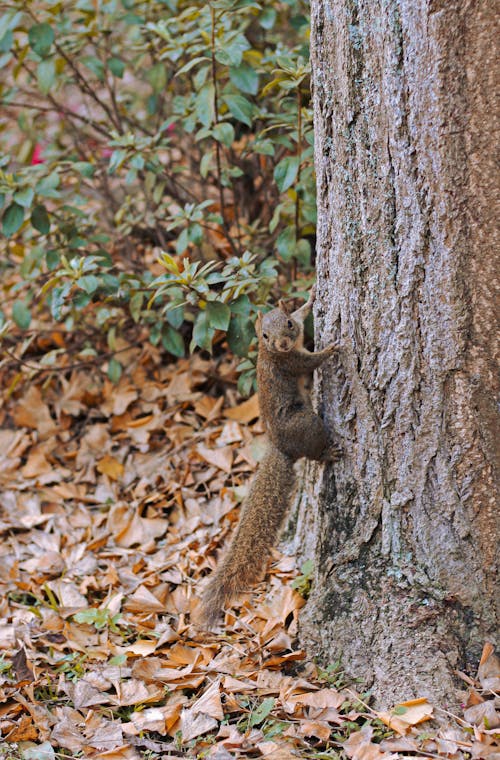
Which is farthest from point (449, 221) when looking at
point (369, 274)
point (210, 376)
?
point (210, 376)

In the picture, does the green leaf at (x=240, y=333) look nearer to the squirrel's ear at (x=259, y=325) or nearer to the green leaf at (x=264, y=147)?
the squirrel's ear at (x=259, y=325)

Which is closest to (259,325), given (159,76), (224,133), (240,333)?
(240,333)

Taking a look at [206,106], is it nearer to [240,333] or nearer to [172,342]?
[240,333]

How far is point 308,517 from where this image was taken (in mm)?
3469

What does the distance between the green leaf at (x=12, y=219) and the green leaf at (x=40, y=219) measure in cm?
11

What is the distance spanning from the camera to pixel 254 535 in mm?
3080

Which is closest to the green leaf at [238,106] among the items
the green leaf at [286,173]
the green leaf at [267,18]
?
the green leaf at [286,173]

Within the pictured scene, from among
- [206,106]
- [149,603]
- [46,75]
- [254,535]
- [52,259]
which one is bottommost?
[149,603]

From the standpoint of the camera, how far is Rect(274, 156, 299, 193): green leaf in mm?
3492

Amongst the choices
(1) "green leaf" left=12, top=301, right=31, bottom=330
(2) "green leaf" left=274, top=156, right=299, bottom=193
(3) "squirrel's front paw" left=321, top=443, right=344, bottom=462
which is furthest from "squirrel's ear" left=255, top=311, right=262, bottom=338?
(1) "green leaf" left=12, top=301, right=31, bottom=330

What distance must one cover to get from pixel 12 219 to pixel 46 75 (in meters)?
0.83

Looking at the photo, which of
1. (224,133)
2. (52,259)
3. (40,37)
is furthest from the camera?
(52,259)

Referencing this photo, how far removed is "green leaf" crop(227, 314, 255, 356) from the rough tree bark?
0.59 metres

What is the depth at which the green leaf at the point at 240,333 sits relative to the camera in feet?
11.5
